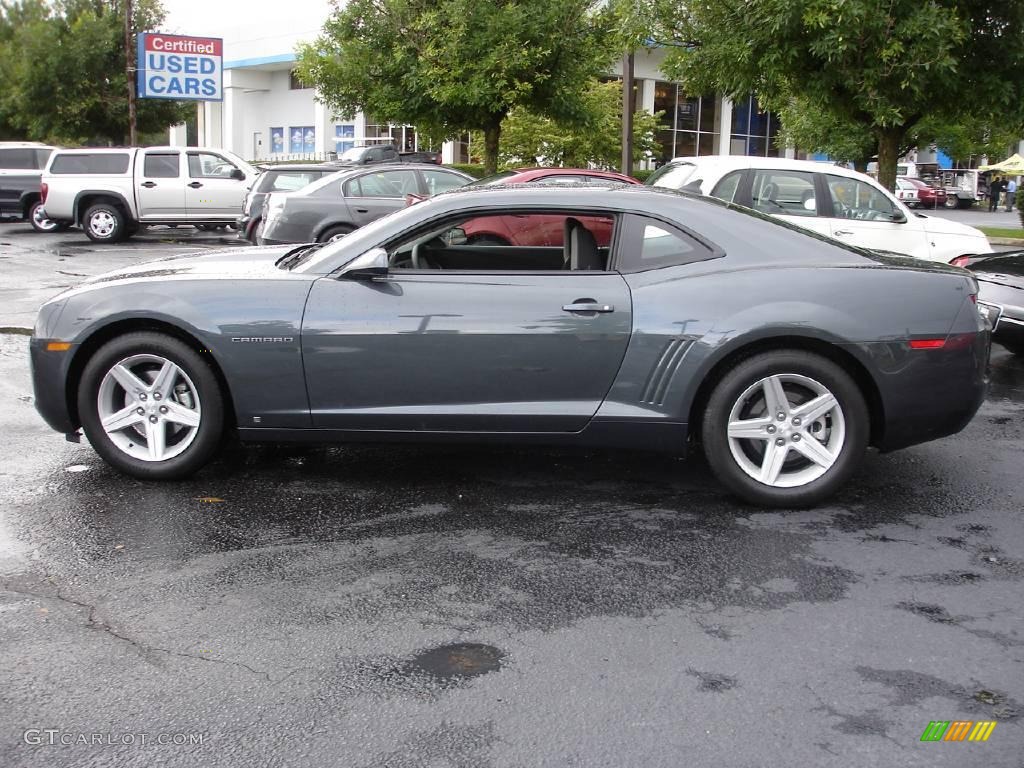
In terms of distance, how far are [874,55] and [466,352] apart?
403 inches

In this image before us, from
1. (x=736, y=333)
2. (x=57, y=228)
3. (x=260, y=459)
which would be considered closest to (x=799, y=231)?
(x=736, y=333)

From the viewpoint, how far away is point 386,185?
14.5m

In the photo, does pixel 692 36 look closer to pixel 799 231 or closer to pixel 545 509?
pixel 799 231

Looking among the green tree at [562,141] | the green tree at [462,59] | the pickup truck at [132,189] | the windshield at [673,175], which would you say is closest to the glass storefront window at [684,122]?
the green tree at [562,141]

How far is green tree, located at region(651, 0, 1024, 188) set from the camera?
1245 cm

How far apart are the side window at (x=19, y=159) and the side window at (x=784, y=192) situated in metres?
18.4

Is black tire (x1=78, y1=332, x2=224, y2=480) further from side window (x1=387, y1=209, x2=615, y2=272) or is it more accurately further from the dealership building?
the dealership building

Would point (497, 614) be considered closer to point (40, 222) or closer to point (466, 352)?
point (466, 352)

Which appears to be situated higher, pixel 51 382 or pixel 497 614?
Result: pixel 51 382

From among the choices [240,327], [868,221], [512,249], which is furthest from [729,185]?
[240,327]

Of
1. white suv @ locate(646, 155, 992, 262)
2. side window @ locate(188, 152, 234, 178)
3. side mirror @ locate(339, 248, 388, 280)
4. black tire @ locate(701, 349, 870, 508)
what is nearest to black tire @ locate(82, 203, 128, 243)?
side window @ locate(188, 152, 234, 178)

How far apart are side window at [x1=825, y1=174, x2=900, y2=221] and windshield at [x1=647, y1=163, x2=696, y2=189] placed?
143 centimetres

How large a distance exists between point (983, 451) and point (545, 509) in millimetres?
2885

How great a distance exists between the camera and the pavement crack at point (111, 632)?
3.34 meters
